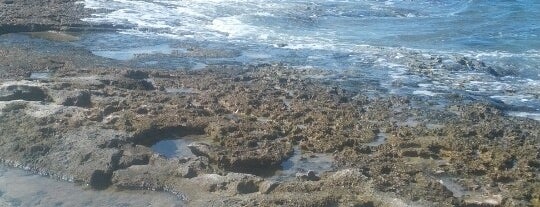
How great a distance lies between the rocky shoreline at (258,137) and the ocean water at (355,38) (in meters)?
1.97

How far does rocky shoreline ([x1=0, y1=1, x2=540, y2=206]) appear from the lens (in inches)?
410

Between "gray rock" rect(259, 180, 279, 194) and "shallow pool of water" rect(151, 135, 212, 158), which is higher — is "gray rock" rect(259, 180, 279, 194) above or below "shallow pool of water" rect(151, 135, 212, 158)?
above

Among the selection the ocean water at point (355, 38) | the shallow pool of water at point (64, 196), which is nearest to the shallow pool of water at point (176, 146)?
the shallow pool of water at point (64, 196)

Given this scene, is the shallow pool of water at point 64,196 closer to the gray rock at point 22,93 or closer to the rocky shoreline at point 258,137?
the rocky shoreline at point 258,137

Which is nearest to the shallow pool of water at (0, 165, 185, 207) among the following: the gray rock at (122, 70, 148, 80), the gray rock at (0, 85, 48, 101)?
the gray rock at (0, 85, 48, 101)

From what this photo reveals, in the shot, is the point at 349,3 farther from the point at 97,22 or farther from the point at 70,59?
the point at 70,59

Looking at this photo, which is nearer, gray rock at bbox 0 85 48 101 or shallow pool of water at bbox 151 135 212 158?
shallow pool of water at bbox 151 135 212 158

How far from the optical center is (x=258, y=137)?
13062 mm

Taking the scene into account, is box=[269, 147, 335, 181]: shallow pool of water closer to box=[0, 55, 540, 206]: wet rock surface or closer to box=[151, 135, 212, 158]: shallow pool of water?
box=[0, 55, 540, 206]: wet rock surface

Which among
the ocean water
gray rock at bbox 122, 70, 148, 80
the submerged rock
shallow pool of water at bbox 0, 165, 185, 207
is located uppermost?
the submerged rock

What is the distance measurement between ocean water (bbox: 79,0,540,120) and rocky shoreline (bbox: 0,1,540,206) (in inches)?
77.5

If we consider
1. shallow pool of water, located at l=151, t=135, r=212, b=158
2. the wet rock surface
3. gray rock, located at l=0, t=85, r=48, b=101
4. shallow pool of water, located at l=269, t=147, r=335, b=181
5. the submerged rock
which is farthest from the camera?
the submerged rock

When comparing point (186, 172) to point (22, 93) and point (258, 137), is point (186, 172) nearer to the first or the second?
point (258, 137)

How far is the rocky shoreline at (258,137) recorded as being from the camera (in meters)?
10.4
